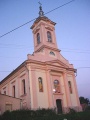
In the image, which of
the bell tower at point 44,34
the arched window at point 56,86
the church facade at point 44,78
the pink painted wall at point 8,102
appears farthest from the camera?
the bell tower at point 44,34

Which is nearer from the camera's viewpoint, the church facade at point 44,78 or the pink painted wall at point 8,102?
the pink painted wall at point 8,102

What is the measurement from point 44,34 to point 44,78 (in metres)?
8.42

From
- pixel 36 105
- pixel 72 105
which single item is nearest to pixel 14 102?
pixel 36 105

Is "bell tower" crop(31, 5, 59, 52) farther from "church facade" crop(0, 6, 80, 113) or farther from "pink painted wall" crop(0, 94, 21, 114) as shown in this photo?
"pink painted wall" crop(0, 94, 21, 114)

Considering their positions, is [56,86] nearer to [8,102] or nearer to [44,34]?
[8,102]

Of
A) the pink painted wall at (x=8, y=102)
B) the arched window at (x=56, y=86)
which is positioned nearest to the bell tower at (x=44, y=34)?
the arched window at (x=56, y=86)

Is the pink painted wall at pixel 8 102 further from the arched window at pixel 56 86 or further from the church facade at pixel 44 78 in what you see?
the arched window at pixel 56 86

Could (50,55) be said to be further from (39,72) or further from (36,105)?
(36,105)

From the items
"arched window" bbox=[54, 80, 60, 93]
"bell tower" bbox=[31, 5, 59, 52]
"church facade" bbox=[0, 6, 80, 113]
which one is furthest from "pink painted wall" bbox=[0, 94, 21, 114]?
"bell tower" bbox=[31, 5, 59, 52]

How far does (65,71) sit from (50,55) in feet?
12.2

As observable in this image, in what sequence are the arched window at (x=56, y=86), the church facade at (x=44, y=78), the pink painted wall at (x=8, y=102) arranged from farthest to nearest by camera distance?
the arched window at (x=56, y=86) < the church facade at (x=44, y=78) < the pink painted wall at (x=8, y=102)

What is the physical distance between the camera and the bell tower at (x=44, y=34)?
29.0 meters

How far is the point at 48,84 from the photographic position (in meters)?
24.9

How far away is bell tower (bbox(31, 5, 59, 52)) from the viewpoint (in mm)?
29048
